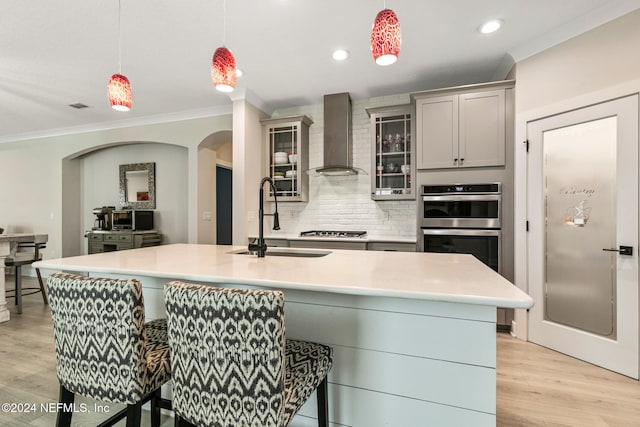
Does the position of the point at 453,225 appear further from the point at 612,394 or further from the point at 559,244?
the point at 612,394

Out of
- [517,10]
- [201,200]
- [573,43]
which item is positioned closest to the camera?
[517,10]

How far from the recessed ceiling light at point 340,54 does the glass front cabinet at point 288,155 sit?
1139mm

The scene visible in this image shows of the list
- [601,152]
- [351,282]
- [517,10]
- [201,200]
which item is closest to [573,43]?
[517,10]

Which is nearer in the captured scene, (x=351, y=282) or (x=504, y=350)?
(x=351, y=282)

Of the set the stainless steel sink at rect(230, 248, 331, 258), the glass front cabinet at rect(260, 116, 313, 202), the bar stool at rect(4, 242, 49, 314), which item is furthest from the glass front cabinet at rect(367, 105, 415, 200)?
the bar stool at rect(4, 242, 49, 314)

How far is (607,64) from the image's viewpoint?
233 centimetres

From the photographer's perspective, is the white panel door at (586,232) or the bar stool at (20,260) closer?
the white panel door at (586,232)

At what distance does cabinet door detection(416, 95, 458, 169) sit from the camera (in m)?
3.23

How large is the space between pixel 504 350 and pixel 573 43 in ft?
8.63

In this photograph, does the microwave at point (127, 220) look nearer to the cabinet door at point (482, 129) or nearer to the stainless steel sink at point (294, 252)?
the stainless steel sink at point (294, 252)

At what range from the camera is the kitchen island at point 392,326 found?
1.19 m

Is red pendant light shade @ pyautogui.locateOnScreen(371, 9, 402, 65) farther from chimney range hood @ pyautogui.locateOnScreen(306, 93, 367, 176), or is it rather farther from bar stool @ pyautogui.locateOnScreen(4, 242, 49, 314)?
bar stool @ pyautogui.locateOnScreen(4, 242, 49, 314)

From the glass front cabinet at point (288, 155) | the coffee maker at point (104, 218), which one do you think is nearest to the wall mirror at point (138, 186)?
the coffee maker at point (104, 218)

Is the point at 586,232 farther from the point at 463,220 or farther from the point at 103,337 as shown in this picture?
the point at 103,337
